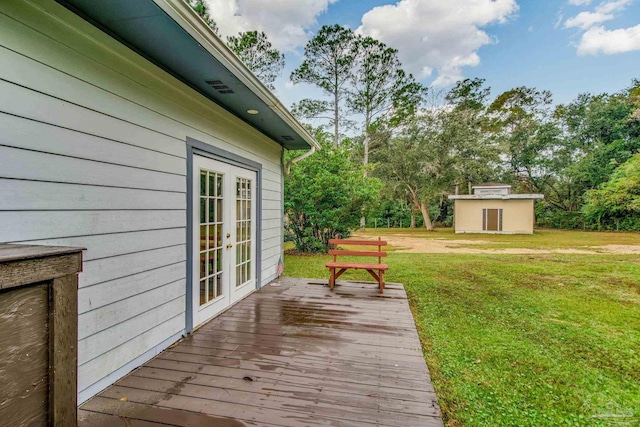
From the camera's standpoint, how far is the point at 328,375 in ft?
7.50

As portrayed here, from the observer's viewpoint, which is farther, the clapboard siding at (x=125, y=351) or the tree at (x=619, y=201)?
the tree at (x=619, y=201)

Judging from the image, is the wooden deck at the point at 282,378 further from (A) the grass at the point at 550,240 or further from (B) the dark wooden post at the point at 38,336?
(A) the grass at the point at 550,240

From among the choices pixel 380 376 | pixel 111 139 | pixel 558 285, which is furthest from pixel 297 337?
pixel 558 285

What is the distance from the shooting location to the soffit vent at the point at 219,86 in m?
2.82

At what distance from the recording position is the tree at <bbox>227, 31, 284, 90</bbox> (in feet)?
41.6

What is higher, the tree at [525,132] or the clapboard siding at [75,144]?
the tree at [525,132]

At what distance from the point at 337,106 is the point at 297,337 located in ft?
59.4

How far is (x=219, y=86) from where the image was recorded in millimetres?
2914

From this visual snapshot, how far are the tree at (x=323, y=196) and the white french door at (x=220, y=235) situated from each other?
153 inches

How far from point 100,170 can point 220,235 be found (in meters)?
1.65

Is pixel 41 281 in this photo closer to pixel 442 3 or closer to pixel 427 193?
pixel 442 3

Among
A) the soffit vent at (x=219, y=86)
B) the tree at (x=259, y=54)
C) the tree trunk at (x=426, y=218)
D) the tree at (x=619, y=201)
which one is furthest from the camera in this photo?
the tree trunk at (x=426, y=218)

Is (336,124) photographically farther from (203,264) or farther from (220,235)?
(203,264)

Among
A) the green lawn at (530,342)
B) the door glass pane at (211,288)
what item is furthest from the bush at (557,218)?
the door glass pane at (211,288)
